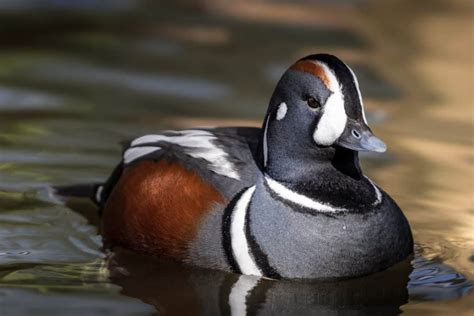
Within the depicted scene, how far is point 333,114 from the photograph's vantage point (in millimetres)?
6645

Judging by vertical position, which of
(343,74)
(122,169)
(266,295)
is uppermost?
(343,74)

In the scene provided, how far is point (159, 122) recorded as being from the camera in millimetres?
9961

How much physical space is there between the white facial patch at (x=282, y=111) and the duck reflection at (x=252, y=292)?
0.90 meters

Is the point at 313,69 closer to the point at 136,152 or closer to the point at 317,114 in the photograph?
the point at 317,114

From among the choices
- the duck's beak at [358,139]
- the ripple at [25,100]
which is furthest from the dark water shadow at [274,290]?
the ripple at [25,100]

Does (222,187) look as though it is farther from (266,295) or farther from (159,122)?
(159,122)

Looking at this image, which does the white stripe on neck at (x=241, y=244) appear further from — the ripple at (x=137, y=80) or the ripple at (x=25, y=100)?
the ripple at (x=137, y=80)

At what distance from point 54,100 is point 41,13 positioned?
2323 millimetres

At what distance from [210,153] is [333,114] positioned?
2.80 feet

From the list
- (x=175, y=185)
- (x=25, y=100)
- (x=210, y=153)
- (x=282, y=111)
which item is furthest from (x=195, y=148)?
Answer: (x=25, y=100)

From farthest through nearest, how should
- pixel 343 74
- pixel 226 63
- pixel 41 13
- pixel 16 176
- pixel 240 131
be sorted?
1. pixel 41 13
2. pixel 226 63
3. pixel 16 176
4. pixel 240 131
5. pixel 343 74

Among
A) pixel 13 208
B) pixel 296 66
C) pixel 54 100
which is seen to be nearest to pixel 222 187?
pixel 296 66

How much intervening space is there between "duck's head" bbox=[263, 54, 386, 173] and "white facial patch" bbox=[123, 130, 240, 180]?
0.81ft

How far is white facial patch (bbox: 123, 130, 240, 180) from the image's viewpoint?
23.0 feet
